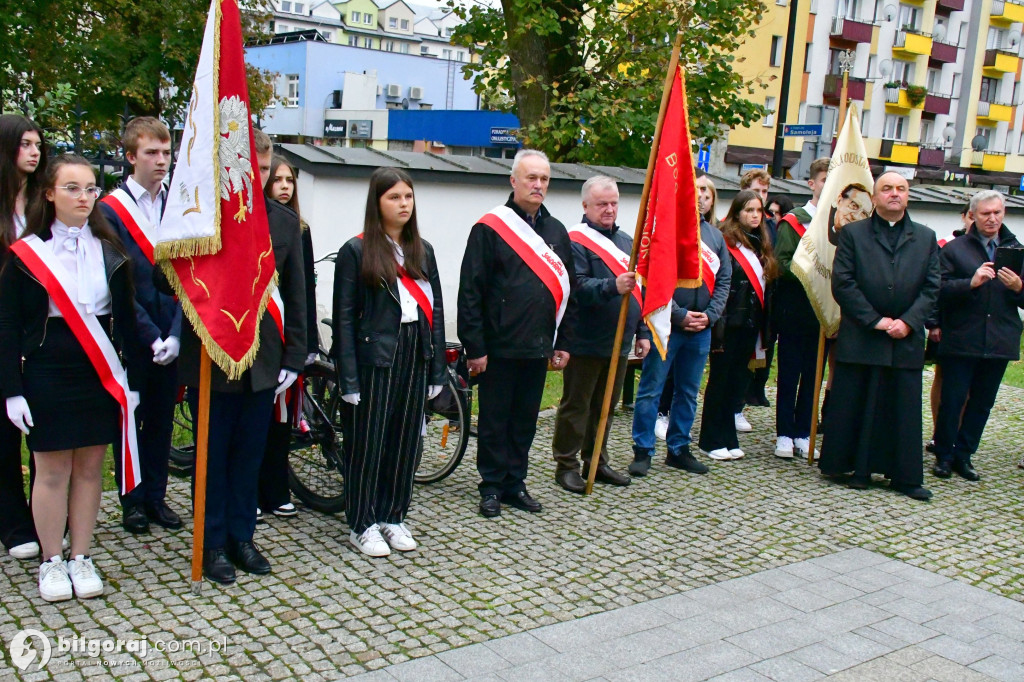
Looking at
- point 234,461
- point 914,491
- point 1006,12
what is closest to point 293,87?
point 1006,12

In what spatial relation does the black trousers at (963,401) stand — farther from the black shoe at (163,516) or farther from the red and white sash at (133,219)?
the red and white sash at (133,219)

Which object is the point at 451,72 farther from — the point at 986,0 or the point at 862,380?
the point at 862,380

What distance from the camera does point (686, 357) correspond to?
23.7 ft

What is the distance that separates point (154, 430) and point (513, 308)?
6.59 feet

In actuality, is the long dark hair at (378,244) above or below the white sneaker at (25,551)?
above

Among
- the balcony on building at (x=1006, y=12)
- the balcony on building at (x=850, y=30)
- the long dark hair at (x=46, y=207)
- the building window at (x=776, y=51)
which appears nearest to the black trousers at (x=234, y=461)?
the long dark hair at (x=46, y=207)

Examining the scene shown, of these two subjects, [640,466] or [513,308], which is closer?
[513,308]

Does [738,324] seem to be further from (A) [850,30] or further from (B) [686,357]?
(A) [850,30]

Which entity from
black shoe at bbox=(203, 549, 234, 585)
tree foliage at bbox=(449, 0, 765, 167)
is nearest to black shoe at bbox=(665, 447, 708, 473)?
black shoe at bbox=(203, 549, 234, 585)

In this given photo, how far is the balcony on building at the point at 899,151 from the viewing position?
49.8 meters

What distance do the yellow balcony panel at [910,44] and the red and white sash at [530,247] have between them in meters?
50.1

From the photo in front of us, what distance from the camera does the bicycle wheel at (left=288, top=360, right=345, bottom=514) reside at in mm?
5953

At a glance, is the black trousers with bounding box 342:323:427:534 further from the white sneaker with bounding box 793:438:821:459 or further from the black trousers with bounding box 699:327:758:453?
the white sneaker with bounding box 793:438:821:459

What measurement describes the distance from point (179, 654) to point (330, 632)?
1.99 ft
